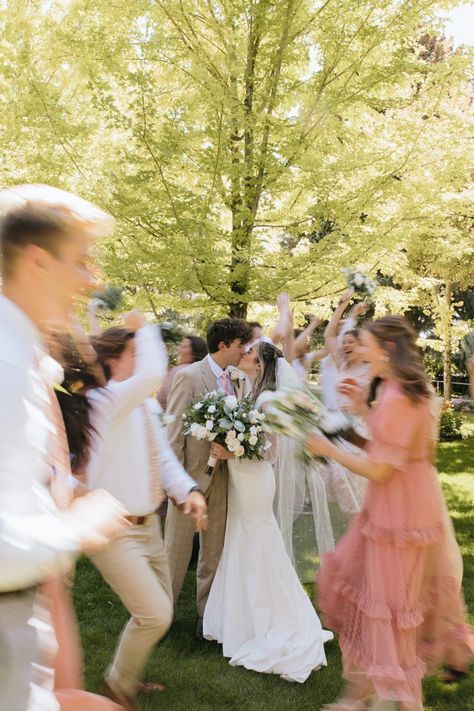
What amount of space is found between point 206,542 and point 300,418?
6.35 ft

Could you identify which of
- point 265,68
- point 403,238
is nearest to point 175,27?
point 265,68

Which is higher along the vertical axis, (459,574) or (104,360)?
(104,360)

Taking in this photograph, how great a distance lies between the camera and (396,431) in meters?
3.20

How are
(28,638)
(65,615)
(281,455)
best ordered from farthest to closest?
(281,455) → (65,615) → (28,638)

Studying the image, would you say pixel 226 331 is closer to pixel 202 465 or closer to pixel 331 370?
pixel 202 465

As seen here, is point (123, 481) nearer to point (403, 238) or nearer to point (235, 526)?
point (235, 526)

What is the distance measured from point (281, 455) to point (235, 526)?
1386 mm

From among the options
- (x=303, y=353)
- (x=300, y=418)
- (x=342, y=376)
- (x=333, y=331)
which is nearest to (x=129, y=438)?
(x=300, y=418)

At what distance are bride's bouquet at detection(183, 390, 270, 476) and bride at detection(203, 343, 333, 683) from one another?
0.40 ft

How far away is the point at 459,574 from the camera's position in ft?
11.9

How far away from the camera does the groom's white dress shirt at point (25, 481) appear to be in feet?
3.95

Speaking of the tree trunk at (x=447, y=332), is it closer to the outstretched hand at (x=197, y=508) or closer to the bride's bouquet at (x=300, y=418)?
the bride's bouquet at (x=300, y=418)

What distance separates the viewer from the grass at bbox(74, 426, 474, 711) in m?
3.84

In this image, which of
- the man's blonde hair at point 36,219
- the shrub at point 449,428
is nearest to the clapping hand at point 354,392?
the man's blonde hair at point 36,219
